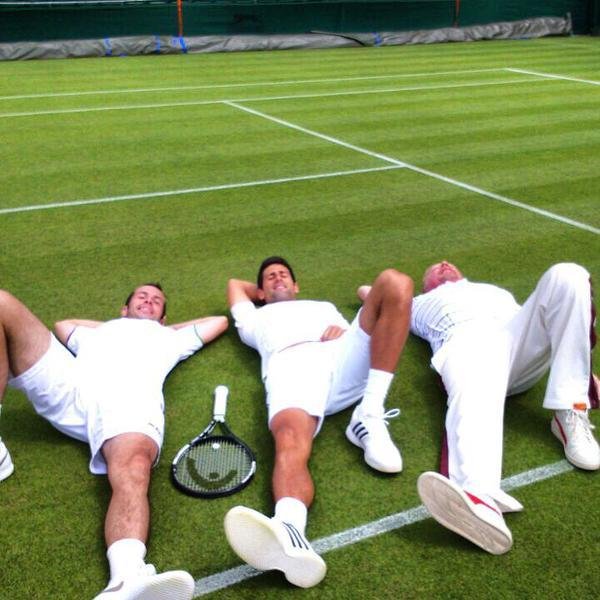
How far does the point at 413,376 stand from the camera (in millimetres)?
5020

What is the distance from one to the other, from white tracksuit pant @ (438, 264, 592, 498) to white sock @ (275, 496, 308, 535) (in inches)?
30.1

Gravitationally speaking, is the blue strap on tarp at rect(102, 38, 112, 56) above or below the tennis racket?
above

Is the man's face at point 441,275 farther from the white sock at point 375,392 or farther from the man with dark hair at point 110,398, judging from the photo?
the man with dark hair at point 110,398

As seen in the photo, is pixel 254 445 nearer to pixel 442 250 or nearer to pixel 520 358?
pixel 520 358

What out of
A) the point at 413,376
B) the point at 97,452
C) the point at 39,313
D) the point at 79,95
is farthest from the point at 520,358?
the point at 79,95

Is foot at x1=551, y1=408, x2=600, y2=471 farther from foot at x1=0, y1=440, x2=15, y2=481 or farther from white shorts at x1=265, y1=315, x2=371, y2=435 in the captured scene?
foot at x1=0, y1=440, x2=15, y2=481

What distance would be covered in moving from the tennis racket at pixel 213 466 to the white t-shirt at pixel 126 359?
353 mm

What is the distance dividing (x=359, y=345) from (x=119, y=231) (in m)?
4.01

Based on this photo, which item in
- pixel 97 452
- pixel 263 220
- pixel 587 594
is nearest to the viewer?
pixel 587 594

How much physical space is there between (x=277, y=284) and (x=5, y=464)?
2.16m

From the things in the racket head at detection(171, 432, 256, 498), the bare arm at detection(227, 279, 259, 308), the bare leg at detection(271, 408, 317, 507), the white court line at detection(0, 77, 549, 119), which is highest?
the white court line at detection(0, 77, 549, 119)

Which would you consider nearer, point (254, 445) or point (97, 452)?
point (97, 452)

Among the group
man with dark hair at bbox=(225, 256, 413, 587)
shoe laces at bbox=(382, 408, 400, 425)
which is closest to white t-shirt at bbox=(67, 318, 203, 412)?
man with dark hair at bbox=(225, 256, 413, 587)

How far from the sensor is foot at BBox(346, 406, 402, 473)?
3939 millimetres
